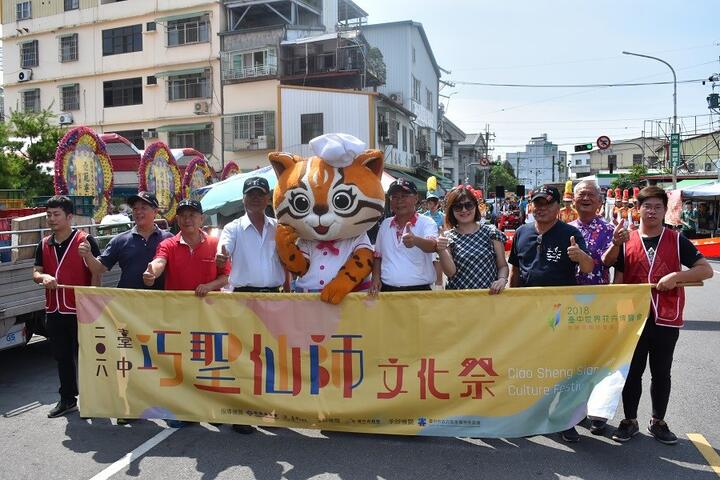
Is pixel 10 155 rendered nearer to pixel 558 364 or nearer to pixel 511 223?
pixel 558 364

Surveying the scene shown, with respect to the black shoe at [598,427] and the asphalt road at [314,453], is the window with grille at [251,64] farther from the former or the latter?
the black shoe at [598,427]

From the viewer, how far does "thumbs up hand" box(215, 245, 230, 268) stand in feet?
13.4

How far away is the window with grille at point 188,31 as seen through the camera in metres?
28.2

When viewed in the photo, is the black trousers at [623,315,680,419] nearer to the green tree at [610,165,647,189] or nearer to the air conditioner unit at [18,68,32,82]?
the green tree at [610,165,647,189]

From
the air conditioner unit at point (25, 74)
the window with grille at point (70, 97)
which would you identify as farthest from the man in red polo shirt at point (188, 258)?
the air conditioner unit at point (25, 74)

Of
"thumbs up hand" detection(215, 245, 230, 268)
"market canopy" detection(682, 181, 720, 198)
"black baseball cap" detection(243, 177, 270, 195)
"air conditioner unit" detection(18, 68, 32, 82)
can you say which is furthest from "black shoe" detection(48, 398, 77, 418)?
"air conditioner unit" detection(18, 68, 32, 82)

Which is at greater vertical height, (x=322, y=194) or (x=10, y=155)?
(x=10, y=155)

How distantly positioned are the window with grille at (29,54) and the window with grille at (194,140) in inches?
396

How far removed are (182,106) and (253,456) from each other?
2764 cm

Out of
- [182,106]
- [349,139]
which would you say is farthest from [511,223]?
[349,139]

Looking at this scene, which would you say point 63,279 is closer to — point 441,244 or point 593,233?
point 441,244

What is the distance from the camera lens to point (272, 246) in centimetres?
426

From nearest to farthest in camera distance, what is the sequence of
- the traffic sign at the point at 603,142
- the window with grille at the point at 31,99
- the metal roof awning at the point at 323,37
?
the traffic sign at the point at 603,142 < the metal roof awning at the point at 323,37 < the window with grille at the point at 31,99

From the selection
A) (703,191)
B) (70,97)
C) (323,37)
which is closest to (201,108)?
(323,37)
